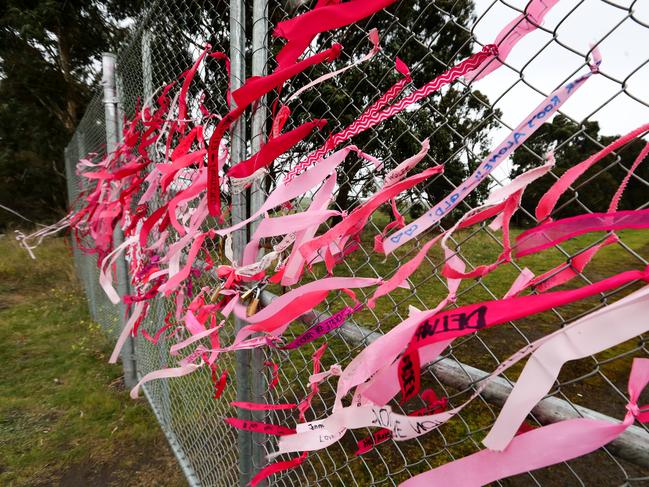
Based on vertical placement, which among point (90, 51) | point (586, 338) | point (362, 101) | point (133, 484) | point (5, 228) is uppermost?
point (90, 51)

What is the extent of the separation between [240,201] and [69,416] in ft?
10.3

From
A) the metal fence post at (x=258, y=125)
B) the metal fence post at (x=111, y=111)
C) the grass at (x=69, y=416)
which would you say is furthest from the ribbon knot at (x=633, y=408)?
the metal fence post at (x=111, y=111)

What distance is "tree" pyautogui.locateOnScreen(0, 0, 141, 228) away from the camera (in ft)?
35.5

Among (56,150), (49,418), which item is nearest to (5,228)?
(56,150)

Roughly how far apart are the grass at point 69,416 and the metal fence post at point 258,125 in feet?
5.47

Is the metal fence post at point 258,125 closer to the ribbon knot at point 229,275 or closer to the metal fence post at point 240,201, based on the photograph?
the metal fence post at point 240,201

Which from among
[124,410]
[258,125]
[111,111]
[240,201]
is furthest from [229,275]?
[124,410]

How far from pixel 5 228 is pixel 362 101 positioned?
19.6 m

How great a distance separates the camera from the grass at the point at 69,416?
267 centimetres

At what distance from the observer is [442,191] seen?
1.60m

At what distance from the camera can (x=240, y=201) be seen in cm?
146

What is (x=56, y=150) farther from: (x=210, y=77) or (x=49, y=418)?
(x=210, y=77)

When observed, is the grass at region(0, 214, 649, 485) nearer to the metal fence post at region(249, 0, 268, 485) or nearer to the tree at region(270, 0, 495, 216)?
the metal fence post at region(249, 0, 268, 485)

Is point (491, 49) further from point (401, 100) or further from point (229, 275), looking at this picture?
point (229, 275)
